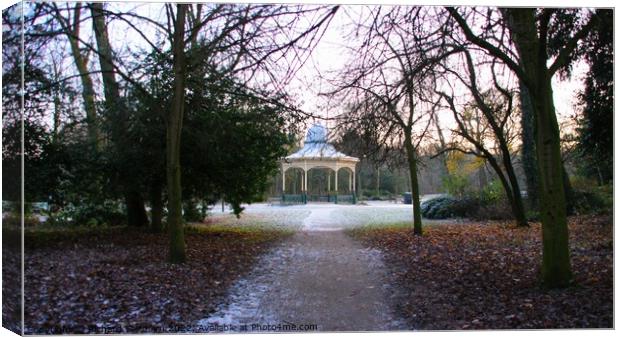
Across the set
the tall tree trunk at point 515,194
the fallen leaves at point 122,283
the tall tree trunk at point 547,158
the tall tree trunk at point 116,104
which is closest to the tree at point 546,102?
the tall tree trunk at point 547,158

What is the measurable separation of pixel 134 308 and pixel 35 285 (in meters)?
0.87

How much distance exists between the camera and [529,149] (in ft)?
15.0

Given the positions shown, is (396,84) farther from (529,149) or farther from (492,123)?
(529,149)

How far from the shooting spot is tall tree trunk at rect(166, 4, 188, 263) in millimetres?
4842

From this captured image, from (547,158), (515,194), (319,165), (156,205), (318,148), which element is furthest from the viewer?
(319,165)

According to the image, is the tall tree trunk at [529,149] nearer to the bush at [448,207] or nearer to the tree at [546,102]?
the tree at [546,102]

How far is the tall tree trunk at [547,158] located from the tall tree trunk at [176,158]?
3105mm

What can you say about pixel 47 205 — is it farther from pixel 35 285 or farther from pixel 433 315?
pixel 433 315

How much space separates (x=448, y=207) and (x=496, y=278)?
3.61 ft

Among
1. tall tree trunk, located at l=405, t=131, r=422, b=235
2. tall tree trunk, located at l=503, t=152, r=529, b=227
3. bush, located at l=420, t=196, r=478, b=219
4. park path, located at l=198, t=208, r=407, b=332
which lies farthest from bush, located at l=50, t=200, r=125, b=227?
tall tree trunk, located at l=503, t=152, r=529, b=227

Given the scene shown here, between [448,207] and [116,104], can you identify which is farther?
[448,207]

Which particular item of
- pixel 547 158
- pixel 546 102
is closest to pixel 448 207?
pixel 547 158

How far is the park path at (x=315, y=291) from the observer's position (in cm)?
405

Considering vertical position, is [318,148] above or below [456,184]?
above
